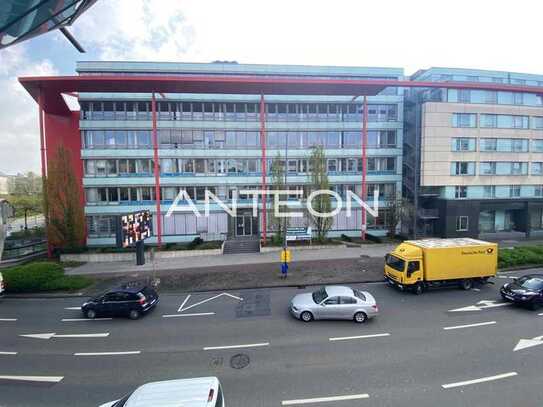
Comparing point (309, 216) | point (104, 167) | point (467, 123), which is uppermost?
point (467, 123)

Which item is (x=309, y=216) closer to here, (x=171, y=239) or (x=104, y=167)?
(x=171, y=239)

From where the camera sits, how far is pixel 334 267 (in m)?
19.2

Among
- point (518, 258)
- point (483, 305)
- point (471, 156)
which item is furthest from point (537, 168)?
point (483, 305)

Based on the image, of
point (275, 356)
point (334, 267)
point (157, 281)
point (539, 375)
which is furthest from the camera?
point (334, 267)

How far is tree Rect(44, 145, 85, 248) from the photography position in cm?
2398

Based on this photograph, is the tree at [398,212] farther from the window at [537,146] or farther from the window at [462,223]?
the window at [537,146]

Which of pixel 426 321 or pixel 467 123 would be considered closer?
pixel 426 321

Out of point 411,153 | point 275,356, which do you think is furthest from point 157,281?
point 411,153

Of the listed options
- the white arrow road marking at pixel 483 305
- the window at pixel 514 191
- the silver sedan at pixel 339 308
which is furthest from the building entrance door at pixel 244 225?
the window at pixel 514 191

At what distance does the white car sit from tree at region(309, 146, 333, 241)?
21.5m

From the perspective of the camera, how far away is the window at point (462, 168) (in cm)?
2858

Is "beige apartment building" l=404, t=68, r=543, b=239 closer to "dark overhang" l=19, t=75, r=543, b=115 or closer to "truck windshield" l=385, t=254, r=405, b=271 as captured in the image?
"dark overhang" l=19, t=75, r=543, b=115

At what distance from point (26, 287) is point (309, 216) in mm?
21819

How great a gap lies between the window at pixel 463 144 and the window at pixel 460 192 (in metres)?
4.16
